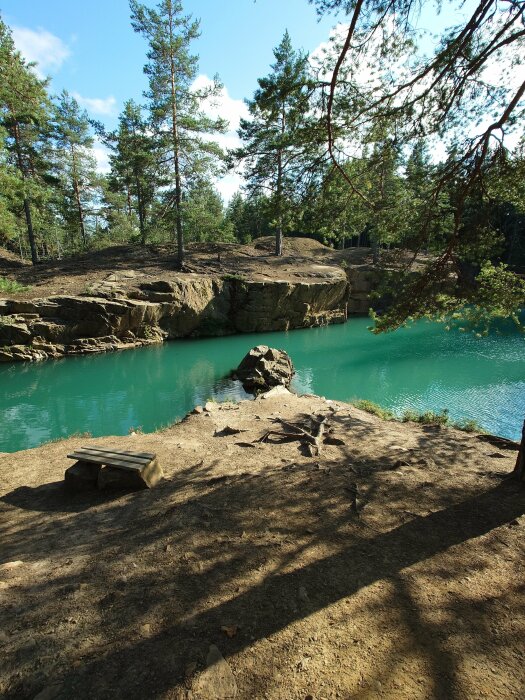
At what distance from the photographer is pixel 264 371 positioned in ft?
47.8

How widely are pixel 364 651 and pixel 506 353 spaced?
65.4 feet

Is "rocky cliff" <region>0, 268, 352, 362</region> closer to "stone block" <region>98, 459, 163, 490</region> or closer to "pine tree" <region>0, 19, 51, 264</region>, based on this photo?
"pine tree" <region>0, 19, 51, 264</region>

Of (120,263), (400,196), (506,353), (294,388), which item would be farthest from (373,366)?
(120,263)

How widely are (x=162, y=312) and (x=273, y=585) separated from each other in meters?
20.6

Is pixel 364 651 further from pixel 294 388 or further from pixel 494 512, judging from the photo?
pixel 294 388

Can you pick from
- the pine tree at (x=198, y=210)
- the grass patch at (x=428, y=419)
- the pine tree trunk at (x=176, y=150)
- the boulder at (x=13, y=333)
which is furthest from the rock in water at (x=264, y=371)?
the pine tree trunk at (x=176, y=150)

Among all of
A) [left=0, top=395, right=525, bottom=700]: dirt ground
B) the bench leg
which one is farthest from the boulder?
the bench leg

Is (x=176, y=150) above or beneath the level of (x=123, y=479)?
above

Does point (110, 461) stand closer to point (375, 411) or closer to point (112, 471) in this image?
point (112, 471)

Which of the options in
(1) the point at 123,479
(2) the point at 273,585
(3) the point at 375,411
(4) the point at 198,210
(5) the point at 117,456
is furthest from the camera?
(4) the point at 198,210

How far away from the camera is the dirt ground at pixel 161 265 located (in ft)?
72.2

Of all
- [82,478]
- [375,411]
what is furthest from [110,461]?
[375,411]

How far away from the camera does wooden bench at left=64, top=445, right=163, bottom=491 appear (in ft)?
16.6

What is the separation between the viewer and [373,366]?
58.2 feet
